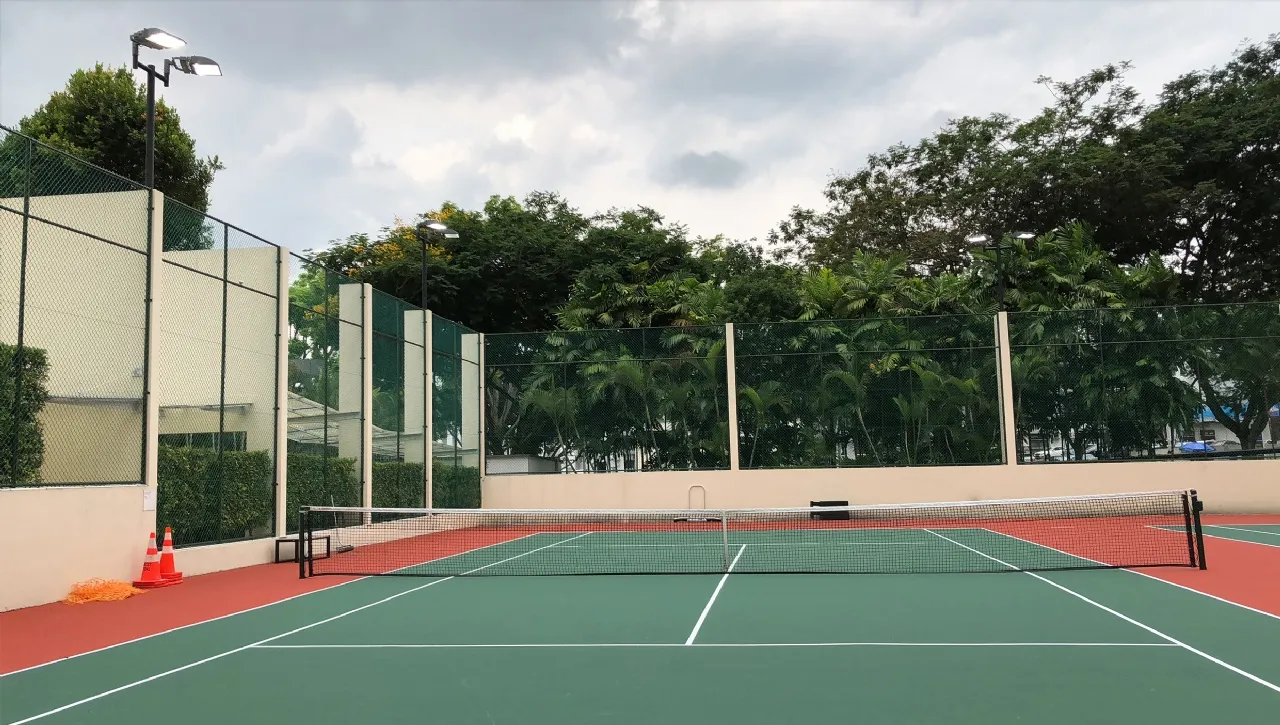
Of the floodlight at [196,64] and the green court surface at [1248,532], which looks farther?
the green court surface at [1248,532]

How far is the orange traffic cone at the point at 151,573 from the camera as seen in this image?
11.0 m

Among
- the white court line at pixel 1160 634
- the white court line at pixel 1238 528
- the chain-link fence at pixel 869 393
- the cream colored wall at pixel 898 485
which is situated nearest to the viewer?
the white court line at pixel 1160 634

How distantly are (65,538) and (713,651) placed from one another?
23.5ft

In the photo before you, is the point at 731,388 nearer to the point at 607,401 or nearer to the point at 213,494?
the point at 607,401

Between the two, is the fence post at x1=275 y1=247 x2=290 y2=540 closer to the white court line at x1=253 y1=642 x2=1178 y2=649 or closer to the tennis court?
the tennis court

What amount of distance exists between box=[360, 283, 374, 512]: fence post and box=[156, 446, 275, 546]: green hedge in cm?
280

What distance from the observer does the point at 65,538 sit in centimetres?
1012

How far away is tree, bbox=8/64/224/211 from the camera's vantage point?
99.2 feet

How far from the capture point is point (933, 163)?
3578 cm

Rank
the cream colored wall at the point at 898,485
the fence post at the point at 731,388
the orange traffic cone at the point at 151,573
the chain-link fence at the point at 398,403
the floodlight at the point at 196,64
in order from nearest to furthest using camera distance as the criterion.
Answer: the orange traffic cone at the point at 151,573 < the floodlight at the point at 196,64 < the chain-link fence at the point at 398,403 < the cream colored wall at the point at 898,485 < the fence post at the point at 731,388

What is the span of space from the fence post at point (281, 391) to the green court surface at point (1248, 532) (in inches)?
557

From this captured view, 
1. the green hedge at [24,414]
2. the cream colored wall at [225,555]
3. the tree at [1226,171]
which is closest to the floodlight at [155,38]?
the green hedge at [24,414]

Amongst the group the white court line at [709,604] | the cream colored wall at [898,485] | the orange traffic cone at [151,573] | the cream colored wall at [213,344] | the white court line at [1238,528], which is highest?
the cream colored wall at [213,344]

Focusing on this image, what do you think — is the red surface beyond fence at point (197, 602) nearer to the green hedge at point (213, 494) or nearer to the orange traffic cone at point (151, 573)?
the orange traffic cone at point (151, 573)
